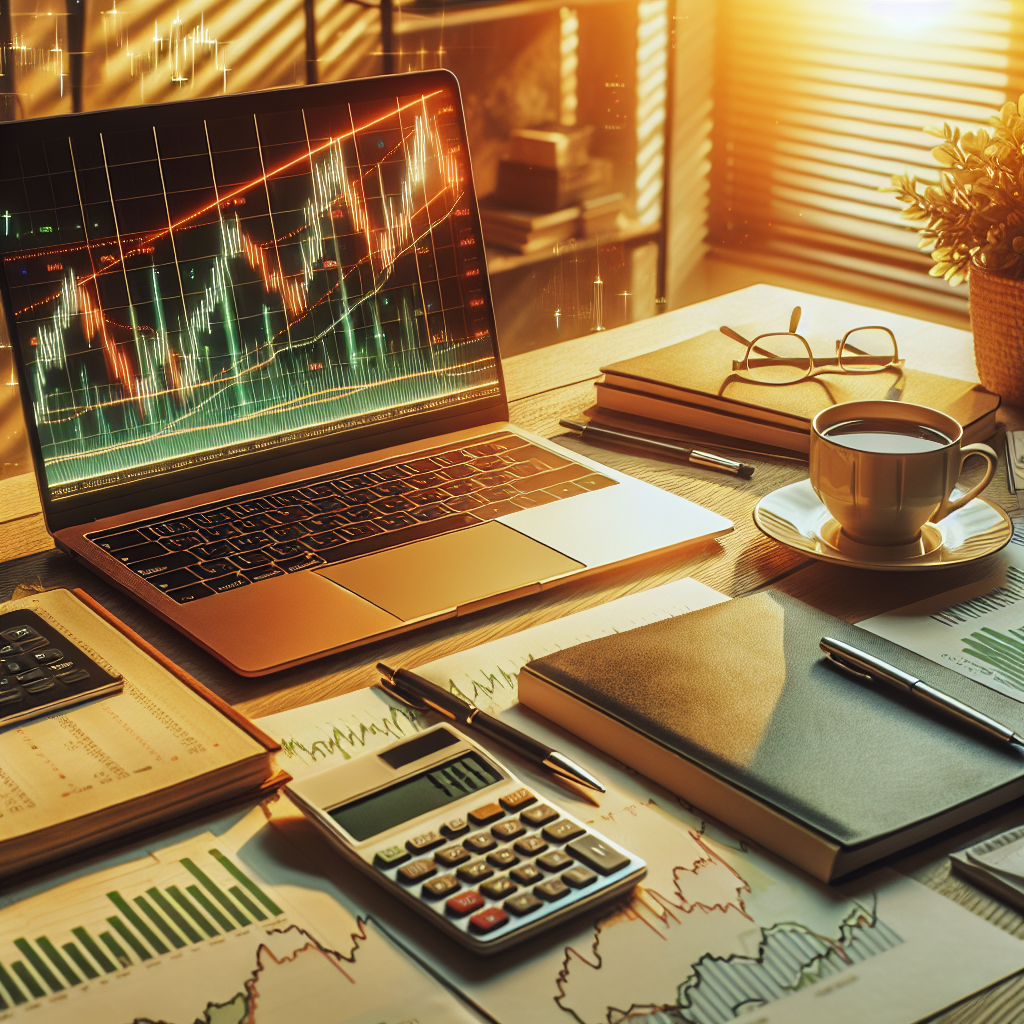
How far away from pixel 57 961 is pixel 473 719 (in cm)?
25

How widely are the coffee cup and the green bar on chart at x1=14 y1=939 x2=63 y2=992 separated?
0.60 m

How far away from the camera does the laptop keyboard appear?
835mm

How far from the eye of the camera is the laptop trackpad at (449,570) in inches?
31.4

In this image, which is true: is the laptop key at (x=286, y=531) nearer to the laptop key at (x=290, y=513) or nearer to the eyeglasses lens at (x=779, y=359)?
the laptop key at (x=290, y=513)

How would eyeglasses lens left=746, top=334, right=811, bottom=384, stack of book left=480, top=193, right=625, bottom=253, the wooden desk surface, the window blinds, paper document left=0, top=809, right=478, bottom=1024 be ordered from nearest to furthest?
paper document left=0, top=809, right=478, bottom=1024, the wooden desk surface, eyeglasses lens left=746, top=334, right=811, bottom=384, stack of book left=480, top=193, right=625, bottom=253, the window blinds

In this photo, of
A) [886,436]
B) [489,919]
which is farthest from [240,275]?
[489,919]

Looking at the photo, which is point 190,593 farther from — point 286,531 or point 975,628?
point 975,628

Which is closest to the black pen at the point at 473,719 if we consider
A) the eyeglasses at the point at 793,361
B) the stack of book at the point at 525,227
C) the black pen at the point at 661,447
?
the black pen at the point at 661,447

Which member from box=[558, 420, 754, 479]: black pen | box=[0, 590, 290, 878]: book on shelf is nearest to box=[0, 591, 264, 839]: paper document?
box=[0, 590, 290, 878]: book on shelf

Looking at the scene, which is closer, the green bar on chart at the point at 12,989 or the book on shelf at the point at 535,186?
the green bar on chart at the point at 12,989

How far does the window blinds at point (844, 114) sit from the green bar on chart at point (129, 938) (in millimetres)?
2408

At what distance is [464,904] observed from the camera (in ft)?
1.65

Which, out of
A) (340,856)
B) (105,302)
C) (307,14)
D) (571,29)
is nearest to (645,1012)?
(340,856)

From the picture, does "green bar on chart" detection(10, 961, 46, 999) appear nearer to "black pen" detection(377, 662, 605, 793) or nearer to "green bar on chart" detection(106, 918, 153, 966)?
"green bar on chart" detection(106, 918, 153, 966)
